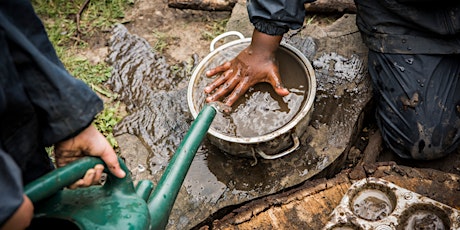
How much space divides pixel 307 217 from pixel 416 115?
0.94 metres

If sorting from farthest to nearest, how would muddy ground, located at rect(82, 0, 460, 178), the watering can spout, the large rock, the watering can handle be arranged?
muddy ground, located at rect(82, 0, 460, 178), the large rock, the watering can spout, the watering can handle

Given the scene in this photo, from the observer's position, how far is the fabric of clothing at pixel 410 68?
7.89 ft

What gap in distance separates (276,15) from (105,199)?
1.40 meters

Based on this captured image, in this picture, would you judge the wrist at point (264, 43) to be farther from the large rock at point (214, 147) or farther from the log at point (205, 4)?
the log at point (205, 4)

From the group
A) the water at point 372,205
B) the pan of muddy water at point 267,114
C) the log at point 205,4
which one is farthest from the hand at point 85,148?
the log at point 205,4

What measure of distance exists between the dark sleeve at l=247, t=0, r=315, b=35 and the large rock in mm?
412

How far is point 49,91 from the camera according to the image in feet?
4.47

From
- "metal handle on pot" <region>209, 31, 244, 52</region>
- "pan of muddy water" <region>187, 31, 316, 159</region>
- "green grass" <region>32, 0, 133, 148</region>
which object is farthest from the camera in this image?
"green grass" <region>32, 0, 133, 148</region>

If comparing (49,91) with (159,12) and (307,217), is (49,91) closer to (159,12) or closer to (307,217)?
(307,217)

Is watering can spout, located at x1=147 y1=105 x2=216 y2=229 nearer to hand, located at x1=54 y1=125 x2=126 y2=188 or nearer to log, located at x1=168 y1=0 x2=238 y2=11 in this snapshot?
hand, located at x1=54 y1=125 x2=126 y2=188

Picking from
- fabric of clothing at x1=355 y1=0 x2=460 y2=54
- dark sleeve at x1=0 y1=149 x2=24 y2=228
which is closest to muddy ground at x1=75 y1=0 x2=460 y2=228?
fabric of clothing at x1=355 y1=0 x2=460 y2=54

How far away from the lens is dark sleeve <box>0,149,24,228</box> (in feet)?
3.38

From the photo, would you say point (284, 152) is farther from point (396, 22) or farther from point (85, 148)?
point (85, 148)

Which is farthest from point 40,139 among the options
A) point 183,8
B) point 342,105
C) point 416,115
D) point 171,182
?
point 183,8
